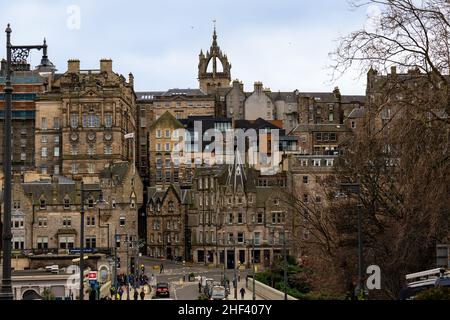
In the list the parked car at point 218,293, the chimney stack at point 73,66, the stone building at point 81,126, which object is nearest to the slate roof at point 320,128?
the stone building at point 81,126

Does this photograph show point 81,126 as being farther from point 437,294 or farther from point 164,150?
Answer: point 437,294

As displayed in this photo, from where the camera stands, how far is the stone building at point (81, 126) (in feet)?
570

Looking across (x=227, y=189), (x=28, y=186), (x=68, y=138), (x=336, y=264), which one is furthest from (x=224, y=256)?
(x=336, y=264)

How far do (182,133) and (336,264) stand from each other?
112 m

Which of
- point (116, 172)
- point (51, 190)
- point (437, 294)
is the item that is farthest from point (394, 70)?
point (116, 172)

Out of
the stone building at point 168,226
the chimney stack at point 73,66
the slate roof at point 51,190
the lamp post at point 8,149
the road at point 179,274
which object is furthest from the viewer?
the chimney stack at point 73,66

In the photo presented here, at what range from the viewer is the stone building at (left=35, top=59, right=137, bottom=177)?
173875 mm

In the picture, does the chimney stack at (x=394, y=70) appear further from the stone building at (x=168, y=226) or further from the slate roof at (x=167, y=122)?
the slate roof at (x=167, y=122)

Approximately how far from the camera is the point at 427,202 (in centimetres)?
3228

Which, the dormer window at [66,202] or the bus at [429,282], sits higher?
the dormer window at [66,202]

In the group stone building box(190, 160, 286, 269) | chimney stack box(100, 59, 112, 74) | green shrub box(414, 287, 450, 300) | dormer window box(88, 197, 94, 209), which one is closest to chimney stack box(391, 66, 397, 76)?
green shrub box(414, 287, 450, 300)

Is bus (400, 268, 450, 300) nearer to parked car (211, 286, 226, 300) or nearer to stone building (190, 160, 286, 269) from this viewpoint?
parked car (211, 286, 226, 300)

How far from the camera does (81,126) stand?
573 ft
